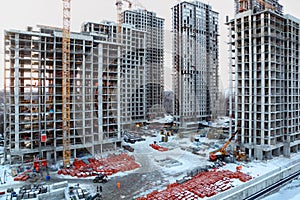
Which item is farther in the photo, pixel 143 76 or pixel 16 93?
pixel 143 76

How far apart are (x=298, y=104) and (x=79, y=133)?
29.2 m

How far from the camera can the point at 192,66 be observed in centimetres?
4491

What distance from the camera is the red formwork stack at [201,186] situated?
15234 millimetres

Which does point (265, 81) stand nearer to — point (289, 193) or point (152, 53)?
point (289, 193)

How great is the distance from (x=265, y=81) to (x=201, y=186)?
15.0m

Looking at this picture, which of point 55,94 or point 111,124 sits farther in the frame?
point 111,124

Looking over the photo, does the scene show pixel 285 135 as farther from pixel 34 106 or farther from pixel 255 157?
pixel 34 106

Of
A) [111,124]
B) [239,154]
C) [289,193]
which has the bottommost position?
[289,193]

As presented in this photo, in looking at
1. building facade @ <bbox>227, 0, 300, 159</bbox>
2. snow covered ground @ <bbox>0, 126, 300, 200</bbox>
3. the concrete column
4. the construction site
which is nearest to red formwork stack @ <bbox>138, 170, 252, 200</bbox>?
the construction site

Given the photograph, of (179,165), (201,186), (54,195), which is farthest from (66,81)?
(201,186)

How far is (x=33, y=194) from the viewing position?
1588 cm

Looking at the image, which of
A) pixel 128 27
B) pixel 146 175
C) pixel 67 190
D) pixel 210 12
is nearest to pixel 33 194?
pixel 67 190

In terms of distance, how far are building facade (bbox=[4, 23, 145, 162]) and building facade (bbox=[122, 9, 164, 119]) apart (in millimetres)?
28801

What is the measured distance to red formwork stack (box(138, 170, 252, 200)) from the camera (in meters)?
15.2
